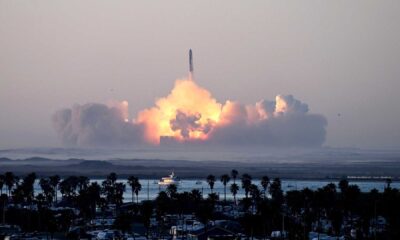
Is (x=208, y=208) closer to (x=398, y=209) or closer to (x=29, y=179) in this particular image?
(x=398, y=209)

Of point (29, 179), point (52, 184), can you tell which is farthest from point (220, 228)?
point (52, 184)

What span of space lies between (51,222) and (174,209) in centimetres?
3920

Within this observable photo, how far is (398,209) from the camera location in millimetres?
90625

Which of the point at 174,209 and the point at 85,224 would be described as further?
the point at 174,209

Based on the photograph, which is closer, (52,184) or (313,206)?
(313,206)

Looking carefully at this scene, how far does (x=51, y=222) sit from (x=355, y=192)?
38963 mm

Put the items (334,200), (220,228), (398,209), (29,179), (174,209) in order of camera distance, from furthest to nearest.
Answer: (29,179) < (174,209) < (334,200) < (220,228) < (398,209)

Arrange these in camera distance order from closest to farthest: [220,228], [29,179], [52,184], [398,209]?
[398,209]
[220,228]
[29,179]
[52,184]

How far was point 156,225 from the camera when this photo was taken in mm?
116750

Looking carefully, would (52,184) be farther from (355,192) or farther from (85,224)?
(355,192)

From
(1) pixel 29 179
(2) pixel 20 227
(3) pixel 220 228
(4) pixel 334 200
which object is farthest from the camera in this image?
(1) pixel 29 179

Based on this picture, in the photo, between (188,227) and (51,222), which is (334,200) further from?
(51,222)

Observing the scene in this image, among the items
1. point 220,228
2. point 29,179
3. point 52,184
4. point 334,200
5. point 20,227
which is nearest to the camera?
point 220,228

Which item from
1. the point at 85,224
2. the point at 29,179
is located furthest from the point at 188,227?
the point at 29,179
